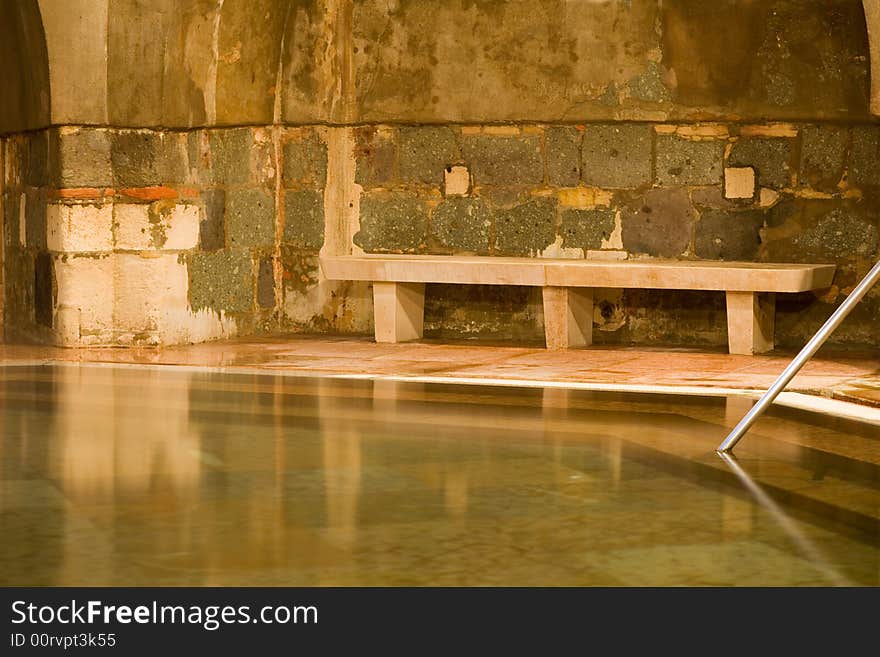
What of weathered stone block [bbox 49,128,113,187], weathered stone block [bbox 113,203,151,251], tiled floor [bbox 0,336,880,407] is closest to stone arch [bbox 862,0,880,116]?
tiled floor [bbox 0,336,880,407]

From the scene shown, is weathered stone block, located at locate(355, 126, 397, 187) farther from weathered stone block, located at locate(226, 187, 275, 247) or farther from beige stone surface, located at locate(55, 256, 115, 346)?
beige stone surface, located at locate(55, 256, 115, 346)

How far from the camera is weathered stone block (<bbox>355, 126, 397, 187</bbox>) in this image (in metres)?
8.62

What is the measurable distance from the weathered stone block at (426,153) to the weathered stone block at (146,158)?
127cm

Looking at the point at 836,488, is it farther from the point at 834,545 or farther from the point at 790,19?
the point at 790,19

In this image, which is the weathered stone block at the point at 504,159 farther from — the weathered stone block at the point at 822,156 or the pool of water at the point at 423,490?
the pool of water at the point at 423,490

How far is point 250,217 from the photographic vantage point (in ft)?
28.1

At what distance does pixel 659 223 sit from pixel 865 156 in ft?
3.63

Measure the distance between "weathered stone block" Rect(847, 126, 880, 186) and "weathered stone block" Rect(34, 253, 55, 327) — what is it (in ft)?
13.5

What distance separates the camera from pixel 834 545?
358 centimetres

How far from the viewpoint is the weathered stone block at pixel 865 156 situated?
778cm

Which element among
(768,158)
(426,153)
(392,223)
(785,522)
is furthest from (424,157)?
(785,522)

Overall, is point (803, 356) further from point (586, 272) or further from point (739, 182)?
point (739, 182)
